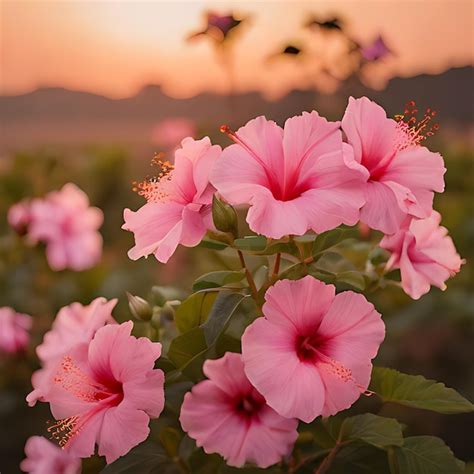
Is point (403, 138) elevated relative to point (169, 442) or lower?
elevated

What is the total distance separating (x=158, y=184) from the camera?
2.38ft

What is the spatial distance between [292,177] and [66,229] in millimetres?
1247

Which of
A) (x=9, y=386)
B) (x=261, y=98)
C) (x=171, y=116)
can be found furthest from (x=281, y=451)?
(x=171, y=116)

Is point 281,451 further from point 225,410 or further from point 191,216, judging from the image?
point 191,216

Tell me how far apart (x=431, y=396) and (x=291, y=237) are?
0.60 ft

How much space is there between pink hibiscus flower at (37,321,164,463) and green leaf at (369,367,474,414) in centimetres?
21

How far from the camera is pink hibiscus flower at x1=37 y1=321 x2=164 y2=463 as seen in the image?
65 cm

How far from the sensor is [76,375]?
70 cm

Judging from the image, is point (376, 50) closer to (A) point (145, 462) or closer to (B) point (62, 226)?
(A) point (145, 462)

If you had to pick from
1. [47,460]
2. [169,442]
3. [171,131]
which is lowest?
[171,131]

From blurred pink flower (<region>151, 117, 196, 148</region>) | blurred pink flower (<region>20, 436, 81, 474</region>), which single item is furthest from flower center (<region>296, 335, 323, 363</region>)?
blurred pink flower (<region>151, 117, 196, 148</region>)

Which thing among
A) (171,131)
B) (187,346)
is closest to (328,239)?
(187,346)

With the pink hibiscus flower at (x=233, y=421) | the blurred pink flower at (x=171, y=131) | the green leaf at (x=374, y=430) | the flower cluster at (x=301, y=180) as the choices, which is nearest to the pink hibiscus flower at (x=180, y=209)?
the flower cluster at (x=301, y=180)

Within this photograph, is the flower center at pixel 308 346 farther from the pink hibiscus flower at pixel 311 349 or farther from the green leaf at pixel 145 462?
the green leaf at pixel 145 462
